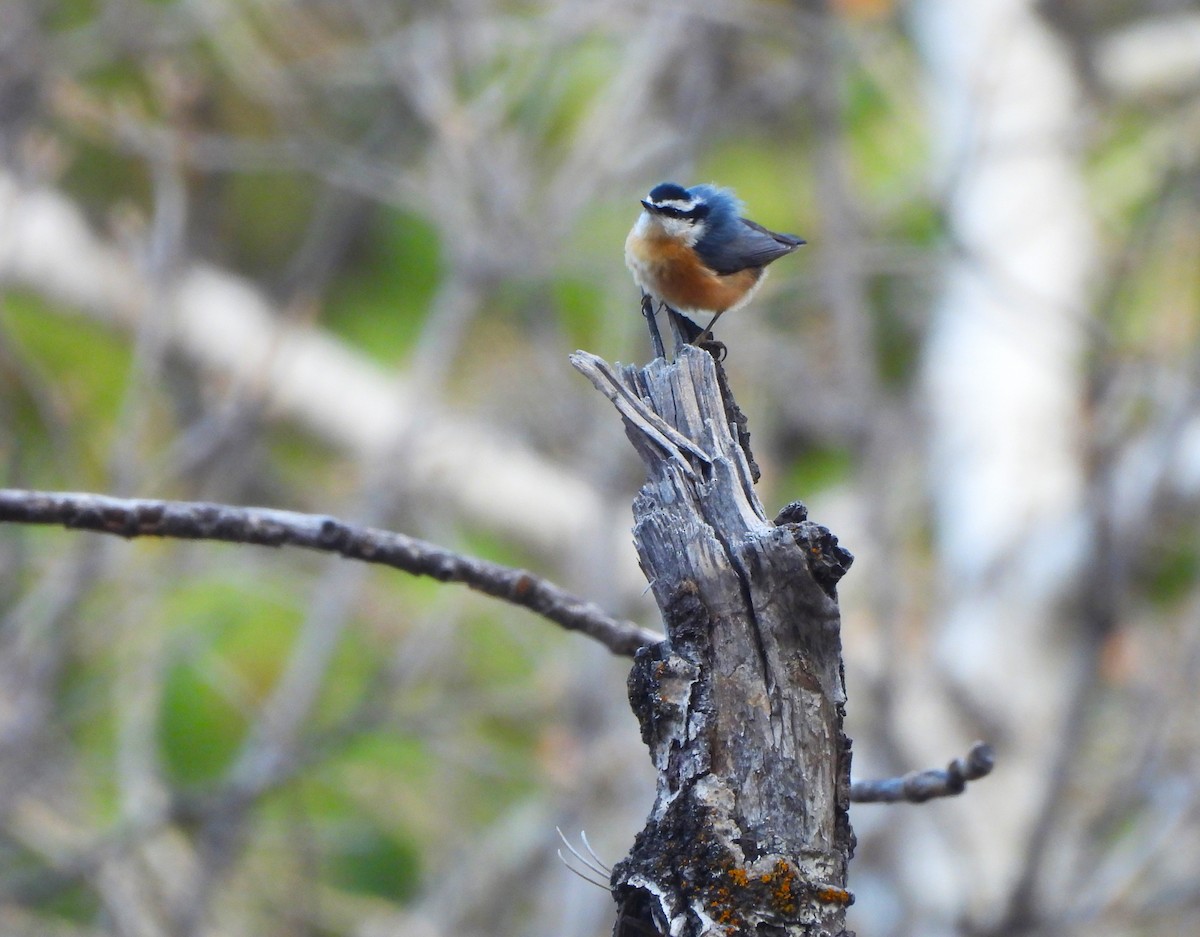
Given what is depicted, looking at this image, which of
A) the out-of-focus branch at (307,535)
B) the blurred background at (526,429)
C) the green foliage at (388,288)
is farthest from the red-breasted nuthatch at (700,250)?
the green foliage at (388,288)

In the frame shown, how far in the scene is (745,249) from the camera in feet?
10.4

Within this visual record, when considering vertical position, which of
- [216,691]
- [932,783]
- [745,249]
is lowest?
[932,783]

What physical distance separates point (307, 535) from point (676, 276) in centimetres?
114

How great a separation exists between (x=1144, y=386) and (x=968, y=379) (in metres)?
3.56

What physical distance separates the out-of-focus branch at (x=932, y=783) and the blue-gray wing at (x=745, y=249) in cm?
129

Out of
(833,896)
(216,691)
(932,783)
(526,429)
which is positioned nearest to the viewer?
(833,896)

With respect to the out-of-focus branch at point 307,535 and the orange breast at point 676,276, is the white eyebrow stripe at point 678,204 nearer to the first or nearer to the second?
the orange breast at point 676,276

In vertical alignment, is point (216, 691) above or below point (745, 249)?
above

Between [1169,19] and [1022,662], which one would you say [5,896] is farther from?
[1169,19]

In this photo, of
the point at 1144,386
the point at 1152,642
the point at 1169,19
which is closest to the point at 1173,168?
the point at 1144,386

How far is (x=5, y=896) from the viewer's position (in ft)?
20.2

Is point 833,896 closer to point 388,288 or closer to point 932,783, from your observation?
point 932,783

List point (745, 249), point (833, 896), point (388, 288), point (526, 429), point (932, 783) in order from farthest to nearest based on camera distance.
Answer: point (388, 288), point (526, 429), point (745, 249), point (932, 783), point (833, 896)

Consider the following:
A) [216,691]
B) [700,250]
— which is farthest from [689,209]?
[216,691]
